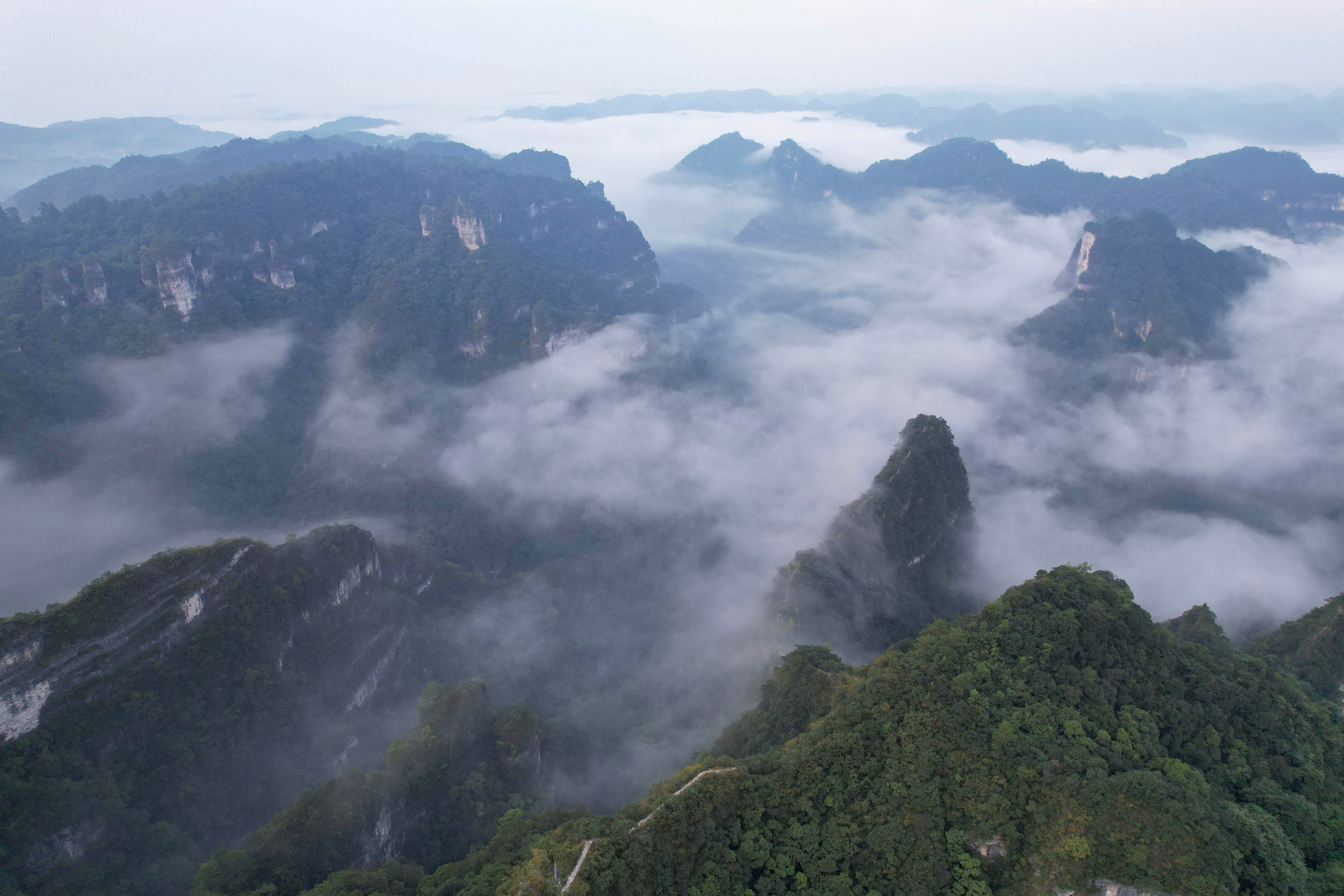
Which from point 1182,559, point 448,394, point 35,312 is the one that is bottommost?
point 1182,559

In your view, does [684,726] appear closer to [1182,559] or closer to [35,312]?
[1182,559]

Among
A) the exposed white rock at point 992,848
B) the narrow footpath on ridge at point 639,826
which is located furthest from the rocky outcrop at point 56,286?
the exposed white rock at point 992,848

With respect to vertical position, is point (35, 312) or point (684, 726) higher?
point (35, 312)

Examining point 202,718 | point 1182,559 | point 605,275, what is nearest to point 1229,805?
point 202,718

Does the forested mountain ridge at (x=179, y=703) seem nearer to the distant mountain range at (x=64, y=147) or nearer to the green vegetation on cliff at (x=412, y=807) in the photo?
the green vegetation on cliff at (x=412, y=807)

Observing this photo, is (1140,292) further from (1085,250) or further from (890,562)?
(890,562)

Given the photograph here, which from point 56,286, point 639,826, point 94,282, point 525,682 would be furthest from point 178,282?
point 639,826

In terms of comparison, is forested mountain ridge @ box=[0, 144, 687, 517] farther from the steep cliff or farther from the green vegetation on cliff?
the steep cliff
